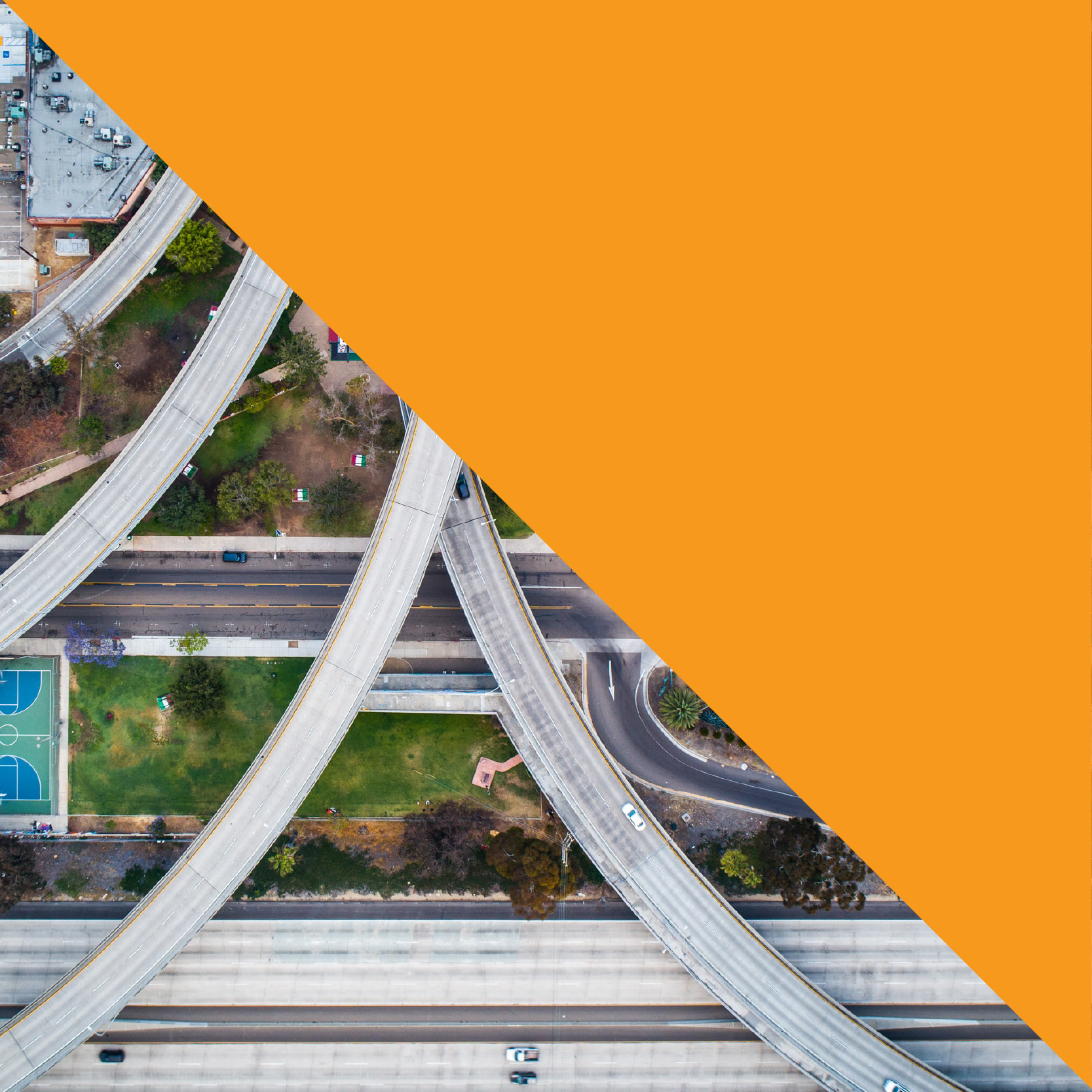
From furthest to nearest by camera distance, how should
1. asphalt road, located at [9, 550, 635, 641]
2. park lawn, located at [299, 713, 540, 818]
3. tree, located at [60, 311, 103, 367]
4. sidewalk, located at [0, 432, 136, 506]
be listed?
asphalt road, located at [9, 550, 635, 641] < sidewalk, located at [0, 432, 136, 506] < park lawn, located at [299, 713, 540, 818] < tree, located at [60, 311, 103, 367]

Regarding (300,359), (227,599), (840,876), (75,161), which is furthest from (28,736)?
(840,876)

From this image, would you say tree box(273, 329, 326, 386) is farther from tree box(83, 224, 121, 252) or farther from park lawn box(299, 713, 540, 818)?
park lawn box(299, 713, 540, 818)

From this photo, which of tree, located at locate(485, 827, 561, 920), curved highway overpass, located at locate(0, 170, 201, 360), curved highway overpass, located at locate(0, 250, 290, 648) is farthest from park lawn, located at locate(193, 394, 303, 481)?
tree, located at locate(485, 827, 561, 920)

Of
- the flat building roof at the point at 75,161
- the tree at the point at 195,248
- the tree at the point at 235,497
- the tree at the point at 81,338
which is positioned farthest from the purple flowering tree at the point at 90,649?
the flat building roof at the point at 75,161

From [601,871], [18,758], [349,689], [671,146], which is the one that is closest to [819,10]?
[671,146]

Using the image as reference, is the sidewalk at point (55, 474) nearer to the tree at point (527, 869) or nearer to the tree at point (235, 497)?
the tree at point (235, 497)
